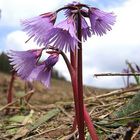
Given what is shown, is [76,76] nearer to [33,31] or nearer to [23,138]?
[33,31]

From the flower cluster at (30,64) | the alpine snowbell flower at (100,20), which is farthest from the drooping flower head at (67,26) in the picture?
the flower cluster at (30,64)

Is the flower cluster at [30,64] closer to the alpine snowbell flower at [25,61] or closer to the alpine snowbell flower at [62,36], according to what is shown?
the alpine snowbell flower at [25,61]

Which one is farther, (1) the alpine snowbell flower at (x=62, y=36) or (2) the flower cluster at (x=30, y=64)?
(2) the flower cluster at (x=30, y=64)

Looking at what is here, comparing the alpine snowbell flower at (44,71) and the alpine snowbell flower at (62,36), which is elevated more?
the alpine snowbell flower at (62,36)

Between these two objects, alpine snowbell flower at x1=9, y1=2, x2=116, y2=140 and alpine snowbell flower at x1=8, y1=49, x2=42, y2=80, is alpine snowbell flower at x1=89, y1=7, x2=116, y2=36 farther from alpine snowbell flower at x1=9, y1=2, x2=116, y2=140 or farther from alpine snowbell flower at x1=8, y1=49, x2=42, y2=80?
alpine snowbell flower at x1=8, y1=49, x2=42, y2=80

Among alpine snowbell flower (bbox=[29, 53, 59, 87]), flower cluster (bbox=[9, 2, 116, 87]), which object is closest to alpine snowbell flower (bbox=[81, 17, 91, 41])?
flower cluster (bbox=[9, 2, 116, 87])

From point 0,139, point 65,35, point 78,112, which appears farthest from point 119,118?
point 0,139

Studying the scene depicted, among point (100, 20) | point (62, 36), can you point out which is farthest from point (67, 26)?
point (100, 20)

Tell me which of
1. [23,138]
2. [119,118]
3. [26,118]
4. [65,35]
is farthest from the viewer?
[26,118]
